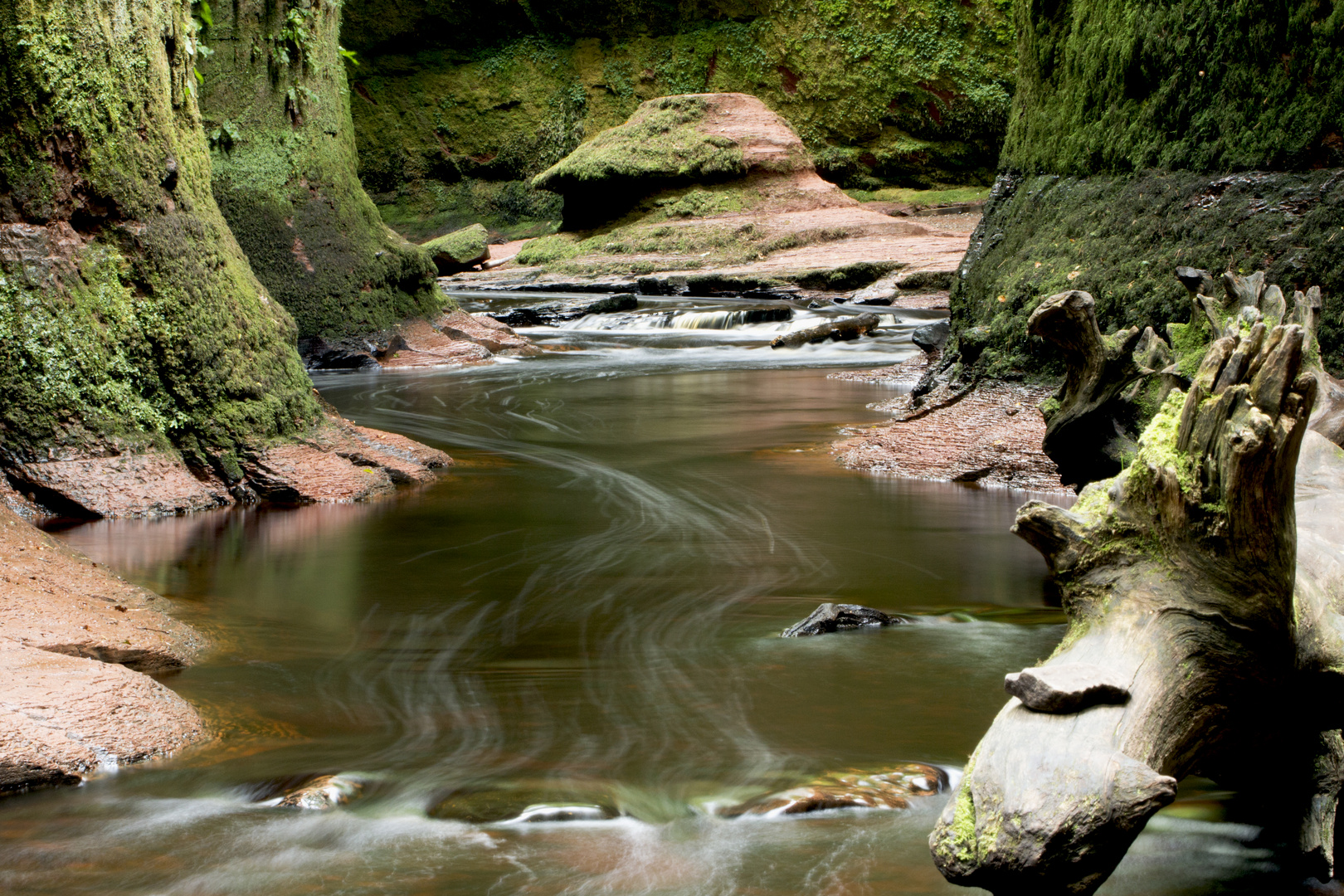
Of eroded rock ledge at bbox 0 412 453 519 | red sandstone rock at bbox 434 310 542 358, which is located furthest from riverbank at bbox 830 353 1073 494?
red sandstone rock at bbox 434 310 542 358

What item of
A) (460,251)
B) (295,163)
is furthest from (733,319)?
(460,251)

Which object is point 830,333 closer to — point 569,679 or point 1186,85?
point 1186,85

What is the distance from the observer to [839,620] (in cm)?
377

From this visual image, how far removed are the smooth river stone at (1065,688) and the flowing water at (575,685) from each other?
56 centimetres

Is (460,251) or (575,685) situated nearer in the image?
(575,685)

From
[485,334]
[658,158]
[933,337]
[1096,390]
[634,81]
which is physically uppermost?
[634,81]

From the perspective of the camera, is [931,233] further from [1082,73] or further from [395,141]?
[395,141]

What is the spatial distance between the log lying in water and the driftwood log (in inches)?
476

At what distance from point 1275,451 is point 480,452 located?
19.2 ft

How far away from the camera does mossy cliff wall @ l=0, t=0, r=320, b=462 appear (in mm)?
4996

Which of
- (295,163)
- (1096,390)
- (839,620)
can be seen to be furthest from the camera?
(295,163)

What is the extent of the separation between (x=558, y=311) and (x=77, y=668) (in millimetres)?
15622

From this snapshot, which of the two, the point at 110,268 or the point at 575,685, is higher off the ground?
the point at 110,268

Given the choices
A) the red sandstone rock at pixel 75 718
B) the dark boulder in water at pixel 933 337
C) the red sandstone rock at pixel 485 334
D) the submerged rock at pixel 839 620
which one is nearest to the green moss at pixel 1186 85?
the dark boulder in water at pixel 933 337
